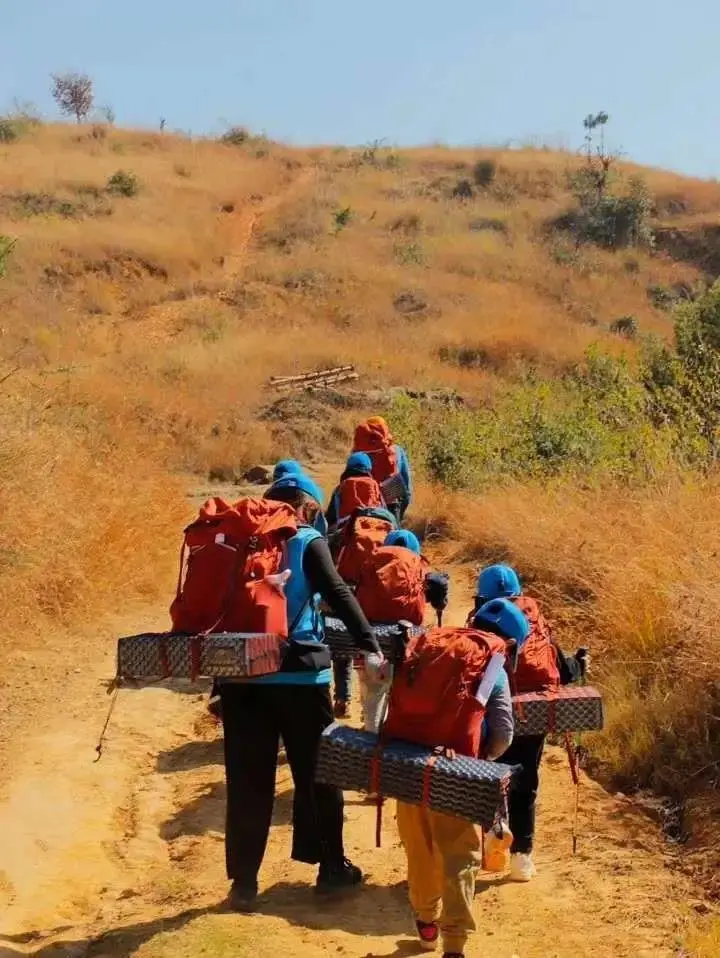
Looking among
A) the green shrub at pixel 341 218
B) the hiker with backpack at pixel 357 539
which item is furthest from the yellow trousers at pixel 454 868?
the green shrub at pixel 341 218

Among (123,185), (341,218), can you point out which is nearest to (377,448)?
(341,218)

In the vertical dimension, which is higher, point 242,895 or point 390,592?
point 390,592

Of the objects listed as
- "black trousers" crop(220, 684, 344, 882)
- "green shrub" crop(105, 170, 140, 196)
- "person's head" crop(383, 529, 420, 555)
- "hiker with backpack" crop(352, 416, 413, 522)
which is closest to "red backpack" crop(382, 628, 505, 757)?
"black trousers" crop(220, 684, 344, 882)

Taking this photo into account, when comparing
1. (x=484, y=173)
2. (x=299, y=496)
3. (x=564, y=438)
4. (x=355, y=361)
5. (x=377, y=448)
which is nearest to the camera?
(x=299, y=496)

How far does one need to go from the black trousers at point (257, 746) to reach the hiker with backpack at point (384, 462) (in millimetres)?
3956

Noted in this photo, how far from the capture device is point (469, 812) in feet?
11.5

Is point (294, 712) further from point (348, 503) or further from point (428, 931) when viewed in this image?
point (348, 503)

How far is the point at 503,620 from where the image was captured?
14.2 ft

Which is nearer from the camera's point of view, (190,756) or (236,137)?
(190,756)

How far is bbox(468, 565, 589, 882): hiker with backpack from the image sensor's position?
15.3 feet

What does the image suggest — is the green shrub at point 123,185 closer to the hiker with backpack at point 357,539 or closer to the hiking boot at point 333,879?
the hiker with backpack at point 357,539

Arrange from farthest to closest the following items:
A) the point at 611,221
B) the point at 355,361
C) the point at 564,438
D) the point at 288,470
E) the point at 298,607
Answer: the point at 611,221, the point at 355,361, the point at 564,438, the point at 288,470, the point at 298,607

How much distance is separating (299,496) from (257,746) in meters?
1.06

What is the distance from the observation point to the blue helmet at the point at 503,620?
4.32 metres
